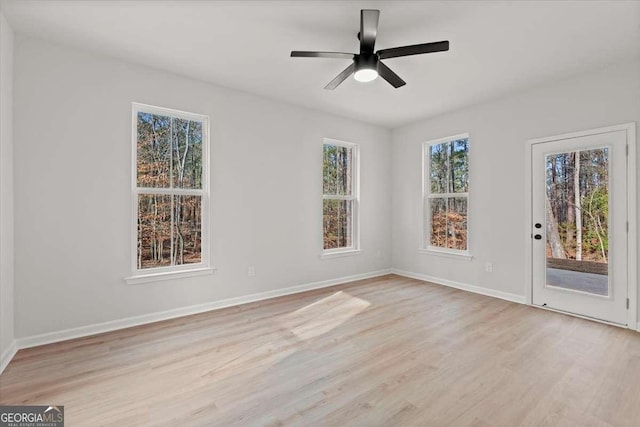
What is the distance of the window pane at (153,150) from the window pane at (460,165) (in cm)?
419

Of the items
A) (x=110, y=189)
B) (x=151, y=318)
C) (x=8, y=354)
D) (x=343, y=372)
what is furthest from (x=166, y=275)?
(x=343, y=372)

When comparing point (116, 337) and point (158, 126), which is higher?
point (158, 126)


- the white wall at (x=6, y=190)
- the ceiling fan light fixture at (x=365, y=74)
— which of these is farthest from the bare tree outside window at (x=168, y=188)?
the ceiling fan light fixture at (x=365, y=74)

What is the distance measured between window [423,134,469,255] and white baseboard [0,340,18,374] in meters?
5.24

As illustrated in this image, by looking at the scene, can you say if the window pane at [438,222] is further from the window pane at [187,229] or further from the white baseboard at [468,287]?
the window pane at [187,229]

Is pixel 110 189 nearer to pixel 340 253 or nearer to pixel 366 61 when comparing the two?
pixel 366 61

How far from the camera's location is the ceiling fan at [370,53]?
216 centimetres

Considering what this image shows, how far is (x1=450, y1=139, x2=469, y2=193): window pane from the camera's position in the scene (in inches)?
182

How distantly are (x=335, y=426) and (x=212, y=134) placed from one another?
3.28 meters

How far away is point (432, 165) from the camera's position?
517 cm

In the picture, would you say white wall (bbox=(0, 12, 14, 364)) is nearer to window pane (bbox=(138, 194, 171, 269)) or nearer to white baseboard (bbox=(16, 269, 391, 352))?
white baseboard (bbox=(16, 269, 391, 352))

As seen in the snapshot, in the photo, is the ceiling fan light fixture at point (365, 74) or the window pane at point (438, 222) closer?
the ceiling fan light fixture at point (365, 74)

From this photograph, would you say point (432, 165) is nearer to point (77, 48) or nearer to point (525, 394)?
point (525, 394)

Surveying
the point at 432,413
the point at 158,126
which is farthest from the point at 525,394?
the point at 158,126
